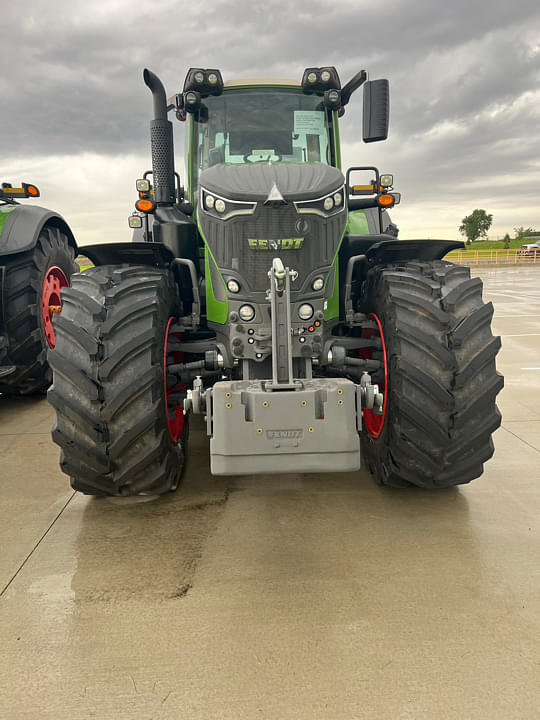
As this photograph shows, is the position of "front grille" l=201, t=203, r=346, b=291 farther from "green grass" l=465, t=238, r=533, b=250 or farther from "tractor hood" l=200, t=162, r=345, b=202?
"green grass" l=465, t=238, r=533, b=250

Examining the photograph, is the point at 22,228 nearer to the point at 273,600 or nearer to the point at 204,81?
the point at 204,81

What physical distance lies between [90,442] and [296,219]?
1.53m

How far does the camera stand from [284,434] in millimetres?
2492

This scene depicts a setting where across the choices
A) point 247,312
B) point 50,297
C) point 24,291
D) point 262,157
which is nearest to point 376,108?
point 262,157

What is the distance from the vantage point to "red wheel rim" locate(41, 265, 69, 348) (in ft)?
18.1

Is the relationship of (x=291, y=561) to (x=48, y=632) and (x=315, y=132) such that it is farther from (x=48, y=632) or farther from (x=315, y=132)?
(x=315, y=132)

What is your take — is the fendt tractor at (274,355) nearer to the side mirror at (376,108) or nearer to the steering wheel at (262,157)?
the side mirror at (376,108)

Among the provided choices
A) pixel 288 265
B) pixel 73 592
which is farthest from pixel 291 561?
pixel 288 265

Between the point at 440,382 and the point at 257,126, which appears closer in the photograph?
the point at 440,382

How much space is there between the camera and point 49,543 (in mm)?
2738

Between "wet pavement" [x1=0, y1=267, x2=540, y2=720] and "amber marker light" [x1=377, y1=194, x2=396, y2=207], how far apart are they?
83.8 inches

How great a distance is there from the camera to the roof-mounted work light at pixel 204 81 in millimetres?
3656

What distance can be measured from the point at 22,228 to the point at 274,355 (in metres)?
3.81

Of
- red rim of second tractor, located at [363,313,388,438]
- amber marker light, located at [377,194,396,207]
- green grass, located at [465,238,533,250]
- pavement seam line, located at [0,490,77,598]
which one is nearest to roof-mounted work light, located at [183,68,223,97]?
amber marker light, located at [377,194,396,207]
